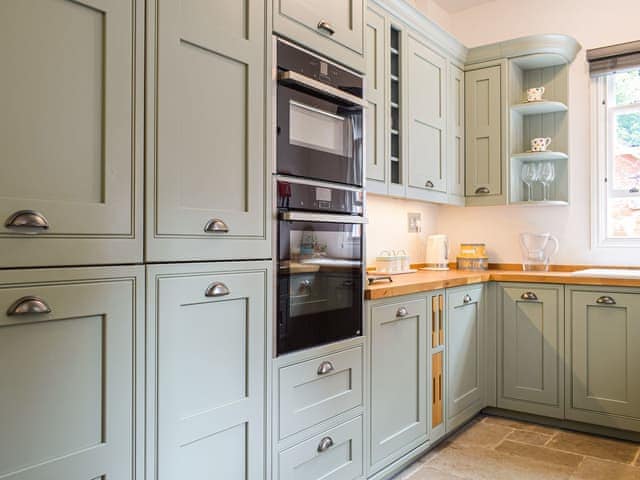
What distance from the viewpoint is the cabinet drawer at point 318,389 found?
1810 millimetres

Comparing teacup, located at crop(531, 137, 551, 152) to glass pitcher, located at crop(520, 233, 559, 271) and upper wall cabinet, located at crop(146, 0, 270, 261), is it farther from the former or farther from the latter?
upper wall cabinet, located at crop(146, 0, 270, 261)

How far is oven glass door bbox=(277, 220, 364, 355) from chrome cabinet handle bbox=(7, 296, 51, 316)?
777 mm

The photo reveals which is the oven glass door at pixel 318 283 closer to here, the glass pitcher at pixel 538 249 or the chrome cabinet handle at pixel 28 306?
the chrome cabinet handle at pixel 28 306

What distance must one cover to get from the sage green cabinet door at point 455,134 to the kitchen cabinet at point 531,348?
2.50 feet

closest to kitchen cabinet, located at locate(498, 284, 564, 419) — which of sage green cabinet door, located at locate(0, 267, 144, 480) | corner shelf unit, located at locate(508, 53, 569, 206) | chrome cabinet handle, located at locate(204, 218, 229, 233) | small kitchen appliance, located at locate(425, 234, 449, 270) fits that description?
small kitchen appliance, located at locate(425, 234, 449, 270)

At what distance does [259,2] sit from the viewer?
5.58 ft

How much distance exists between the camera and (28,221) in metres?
1.11

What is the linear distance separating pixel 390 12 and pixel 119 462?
2.53 metres

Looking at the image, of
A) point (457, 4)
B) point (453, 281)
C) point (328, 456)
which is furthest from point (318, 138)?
point (457, 4)

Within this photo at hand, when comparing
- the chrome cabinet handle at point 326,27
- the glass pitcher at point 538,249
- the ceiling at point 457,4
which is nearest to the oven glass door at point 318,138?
the chrome cabinet handle at point 326,27

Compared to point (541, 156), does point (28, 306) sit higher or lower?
lower

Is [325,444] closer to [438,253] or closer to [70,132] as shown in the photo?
[70,132]

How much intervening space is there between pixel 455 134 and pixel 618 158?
1.09 m

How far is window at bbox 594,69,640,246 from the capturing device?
3.51 metres
